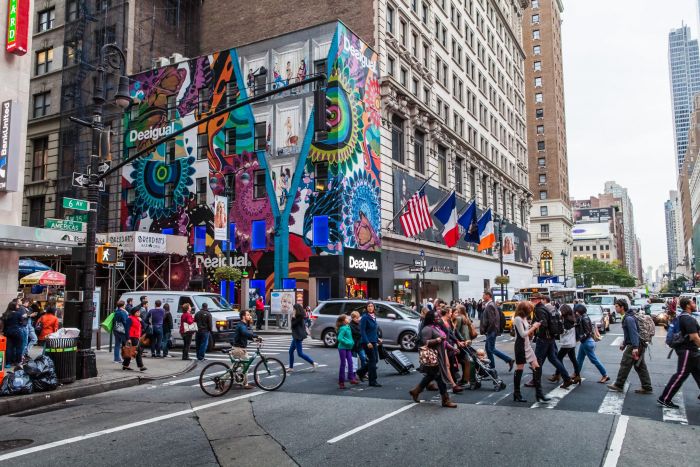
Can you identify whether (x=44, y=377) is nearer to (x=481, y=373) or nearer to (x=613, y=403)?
(x=481, y=373)

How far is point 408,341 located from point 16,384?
11.9 meters

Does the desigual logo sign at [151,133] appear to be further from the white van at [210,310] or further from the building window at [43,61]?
the white van at [210,310]

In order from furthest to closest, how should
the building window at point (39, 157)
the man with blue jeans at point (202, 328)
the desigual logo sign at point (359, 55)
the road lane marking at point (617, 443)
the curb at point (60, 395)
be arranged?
the building window at point (39, 157) < the desigual logo sign at point (359, 55) < the man with blue jeans at point (202, 328) < the curb at point (60, 395) < the road lane marking at point (617, 443)

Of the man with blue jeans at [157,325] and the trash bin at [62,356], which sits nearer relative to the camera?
the trash bin at [62,356]

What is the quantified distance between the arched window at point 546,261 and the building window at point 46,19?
68083 mm

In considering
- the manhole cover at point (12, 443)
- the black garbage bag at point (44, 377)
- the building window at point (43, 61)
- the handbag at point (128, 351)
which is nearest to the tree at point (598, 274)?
the building window at point (43, 61)

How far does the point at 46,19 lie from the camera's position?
151ft

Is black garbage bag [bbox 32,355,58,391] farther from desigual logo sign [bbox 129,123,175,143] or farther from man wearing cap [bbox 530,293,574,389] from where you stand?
desigual logo sign [bbox 129,123,175,143]

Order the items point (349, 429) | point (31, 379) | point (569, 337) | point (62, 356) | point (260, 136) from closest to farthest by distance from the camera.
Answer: point (349, 429) → point (31, 379) → point (62, 356) → point (569, 337) → point (260, 136)

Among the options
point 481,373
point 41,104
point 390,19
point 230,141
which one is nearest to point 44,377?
point 481,373

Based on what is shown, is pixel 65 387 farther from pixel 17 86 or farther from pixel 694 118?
pixel 694 118

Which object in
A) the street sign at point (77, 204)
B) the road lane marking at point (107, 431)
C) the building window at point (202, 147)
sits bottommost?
the road lane marking at point (107, 431)

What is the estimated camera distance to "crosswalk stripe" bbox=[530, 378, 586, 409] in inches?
390

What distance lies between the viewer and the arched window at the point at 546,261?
84062mm
